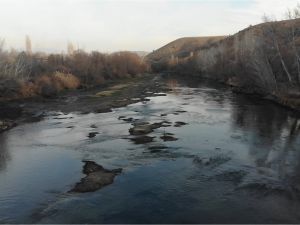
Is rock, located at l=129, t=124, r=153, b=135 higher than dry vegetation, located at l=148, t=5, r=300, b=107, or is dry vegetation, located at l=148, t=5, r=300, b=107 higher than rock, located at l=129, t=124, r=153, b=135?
dry vegetation, located at l=148, t=5, r=300, b=107

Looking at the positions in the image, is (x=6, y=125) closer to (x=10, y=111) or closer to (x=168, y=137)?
(x=10, y=111)

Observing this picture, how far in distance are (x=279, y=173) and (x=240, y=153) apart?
2851 millimetres

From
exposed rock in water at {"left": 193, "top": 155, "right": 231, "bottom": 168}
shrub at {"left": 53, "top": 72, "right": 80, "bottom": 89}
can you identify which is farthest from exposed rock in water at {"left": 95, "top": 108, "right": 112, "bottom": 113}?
shrub at {"left": 53, "top": 72, "right": 80, "bottom": 89}

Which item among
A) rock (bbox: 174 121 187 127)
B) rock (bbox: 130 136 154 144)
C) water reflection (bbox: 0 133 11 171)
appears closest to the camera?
water reflection (bbox: 0 133 11 171)

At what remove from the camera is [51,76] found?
160 feet

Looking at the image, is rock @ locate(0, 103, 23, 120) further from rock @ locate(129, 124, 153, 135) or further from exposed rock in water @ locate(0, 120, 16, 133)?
rock @ locate(129, 124, 153, 135)

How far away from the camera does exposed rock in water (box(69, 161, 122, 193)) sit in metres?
13.9

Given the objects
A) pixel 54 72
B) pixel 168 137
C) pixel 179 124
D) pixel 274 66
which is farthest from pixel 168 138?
pixel 54 72

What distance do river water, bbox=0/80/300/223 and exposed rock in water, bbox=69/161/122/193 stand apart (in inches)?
12.0

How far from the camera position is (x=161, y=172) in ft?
49.7

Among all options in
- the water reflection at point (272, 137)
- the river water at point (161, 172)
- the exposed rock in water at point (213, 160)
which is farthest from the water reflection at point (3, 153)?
the water reflection at point (272, 137)

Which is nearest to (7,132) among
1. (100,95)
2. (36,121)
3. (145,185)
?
(36,121)

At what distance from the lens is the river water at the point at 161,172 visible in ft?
38.3

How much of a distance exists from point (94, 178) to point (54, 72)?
3815 centimetres
